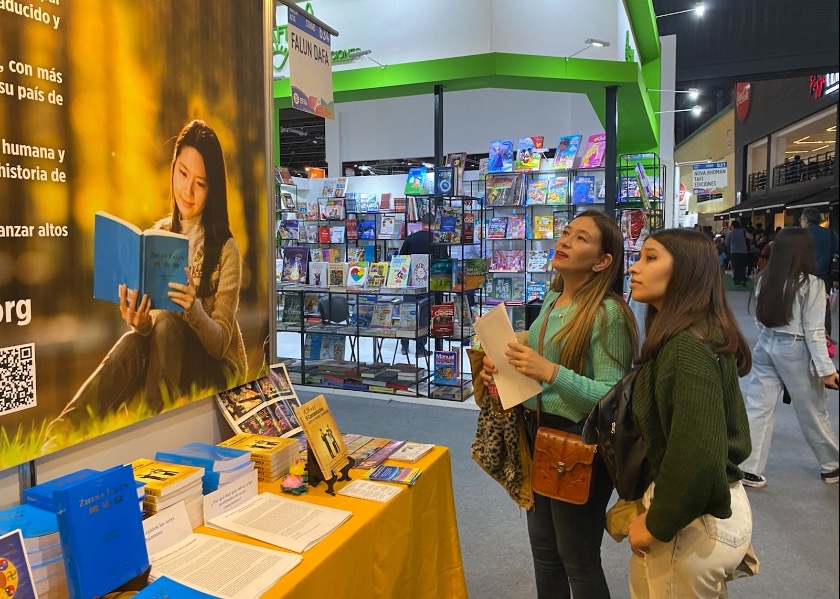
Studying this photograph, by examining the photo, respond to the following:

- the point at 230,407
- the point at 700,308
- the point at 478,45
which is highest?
the point at 478,45

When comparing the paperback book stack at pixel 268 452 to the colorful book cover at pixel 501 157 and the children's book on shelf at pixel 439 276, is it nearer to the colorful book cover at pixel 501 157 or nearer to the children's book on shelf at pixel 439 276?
the children's book on shelf at pixel 439 276

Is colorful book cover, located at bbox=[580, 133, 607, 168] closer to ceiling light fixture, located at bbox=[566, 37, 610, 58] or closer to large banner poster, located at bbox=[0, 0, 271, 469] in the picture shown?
ceiling light fixture, located at bbox=[566, 37, 610, 58]

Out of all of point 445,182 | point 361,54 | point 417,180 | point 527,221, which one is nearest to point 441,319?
point 445,182

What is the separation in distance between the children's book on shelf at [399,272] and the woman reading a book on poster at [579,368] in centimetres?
377

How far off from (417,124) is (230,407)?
9.20 m

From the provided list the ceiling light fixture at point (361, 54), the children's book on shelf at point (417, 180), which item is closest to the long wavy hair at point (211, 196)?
the children's book on shelf at point (417, 180)

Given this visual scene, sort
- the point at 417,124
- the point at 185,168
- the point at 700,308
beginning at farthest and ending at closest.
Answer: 1. the point at 417,124
2. the point at 185,168
3. the point at 700,308

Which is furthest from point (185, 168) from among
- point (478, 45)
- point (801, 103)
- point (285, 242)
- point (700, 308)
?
point (285, 242)

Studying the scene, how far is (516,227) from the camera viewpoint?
24.2 feet

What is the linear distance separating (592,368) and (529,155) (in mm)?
5611

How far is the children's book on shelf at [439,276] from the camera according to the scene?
5586 mm

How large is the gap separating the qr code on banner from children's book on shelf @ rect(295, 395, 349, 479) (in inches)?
26.1

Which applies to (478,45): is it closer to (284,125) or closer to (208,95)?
(208,95)

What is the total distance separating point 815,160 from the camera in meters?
0.46
